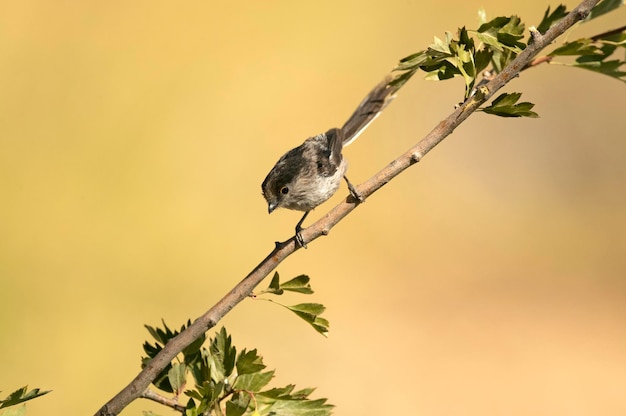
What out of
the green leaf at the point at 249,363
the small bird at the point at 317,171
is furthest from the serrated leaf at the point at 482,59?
the small bird at the point at 317,171

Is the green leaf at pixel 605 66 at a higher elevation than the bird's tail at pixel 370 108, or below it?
below

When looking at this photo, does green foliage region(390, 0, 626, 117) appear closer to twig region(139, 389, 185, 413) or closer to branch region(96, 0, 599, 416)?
branch region(96, 0, 599, 416)

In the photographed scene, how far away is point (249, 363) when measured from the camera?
41.2 inches

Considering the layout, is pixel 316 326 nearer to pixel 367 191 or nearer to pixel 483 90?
pixel 367 191

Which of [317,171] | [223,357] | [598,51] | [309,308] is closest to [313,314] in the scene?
[309,308]

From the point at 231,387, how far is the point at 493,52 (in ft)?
2.39

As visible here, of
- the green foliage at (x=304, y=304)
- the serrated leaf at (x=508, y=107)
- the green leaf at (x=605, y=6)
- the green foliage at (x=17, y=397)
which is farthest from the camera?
the green leaf at (x=605, y=6)

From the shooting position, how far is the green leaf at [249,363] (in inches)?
41.0

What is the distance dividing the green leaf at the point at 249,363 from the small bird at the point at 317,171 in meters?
1.16

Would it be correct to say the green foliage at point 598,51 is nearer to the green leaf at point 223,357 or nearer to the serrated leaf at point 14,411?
the green leaf at point 223,357

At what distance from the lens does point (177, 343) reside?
1.01 m

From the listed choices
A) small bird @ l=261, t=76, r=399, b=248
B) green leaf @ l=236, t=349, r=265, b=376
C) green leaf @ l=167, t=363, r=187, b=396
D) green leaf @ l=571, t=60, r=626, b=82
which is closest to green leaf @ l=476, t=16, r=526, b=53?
green leaf @ l=571, t=60, r=626, b=82

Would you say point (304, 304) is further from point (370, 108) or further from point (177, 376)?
point (370, 108)

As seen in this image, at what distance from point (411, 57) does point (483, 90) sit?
21 centimetres
